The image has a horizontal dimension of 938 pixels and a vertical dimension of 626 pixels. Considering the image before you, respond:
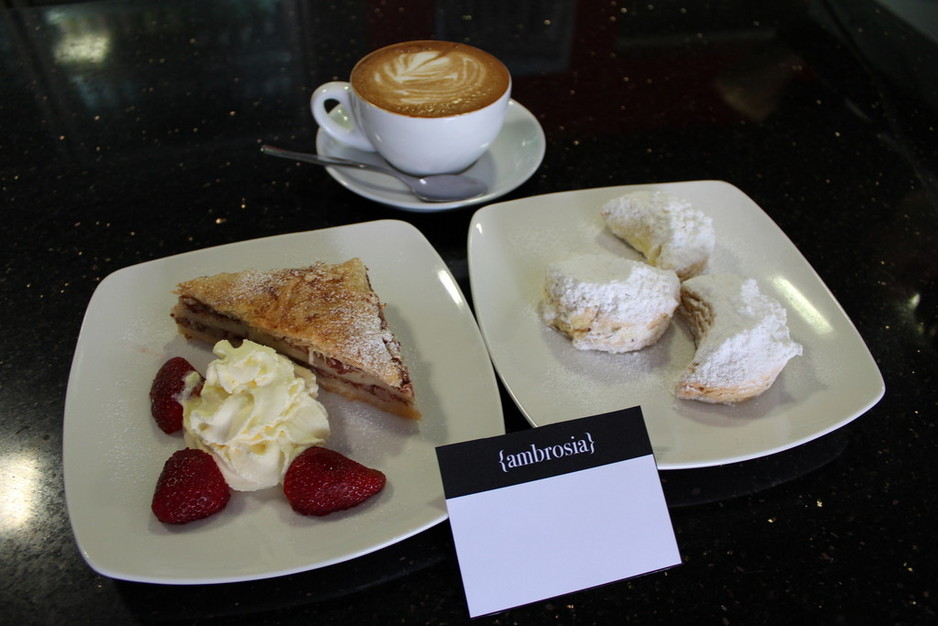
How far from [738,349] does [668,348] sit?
183 millimetres

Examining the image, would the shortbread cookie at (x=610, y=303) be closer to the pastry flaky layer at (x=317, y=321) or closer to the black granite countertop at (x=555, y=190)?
the black granite countertop at (x=555, y=190)

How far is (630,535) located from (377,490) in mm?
389

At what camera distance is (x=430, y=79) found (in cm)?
174

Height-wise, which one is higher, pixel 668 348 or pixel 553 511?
pixel 553 511

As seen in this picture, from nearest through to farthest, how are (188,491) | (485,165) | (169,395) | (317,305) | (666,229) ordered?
1. (188,491)
2. (169,395)
3. (317,305)
4. (666,229)
5. (485,165)

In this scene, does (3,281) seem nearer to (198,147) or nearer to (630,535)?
(198,147)

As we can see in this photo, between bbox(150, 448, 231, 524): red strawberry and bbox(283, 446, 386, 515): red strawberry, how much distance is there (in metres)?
0.10

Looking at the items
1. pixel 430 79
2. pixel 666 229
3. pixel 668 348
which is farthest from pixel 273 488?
pixel 430 79

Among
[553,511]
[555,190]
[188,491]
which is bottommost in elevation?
[555,190]

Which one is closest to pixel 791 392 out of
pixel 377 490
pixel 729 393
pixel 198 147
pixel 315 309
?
pixel 729 393

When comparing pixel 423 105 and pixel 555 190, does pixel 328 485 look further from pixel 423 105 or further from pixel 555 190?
pixel 555 190

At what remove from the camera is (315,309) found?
135 centimetres

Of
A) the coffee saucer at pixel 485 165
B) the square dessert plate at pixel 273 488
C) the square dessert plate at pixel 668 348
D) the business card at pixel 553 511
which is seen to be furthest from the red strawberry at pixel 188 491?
the coffee saucer at pixel 485 165

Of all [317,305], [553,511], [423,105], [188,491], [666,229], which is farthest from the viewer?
[423,105]
